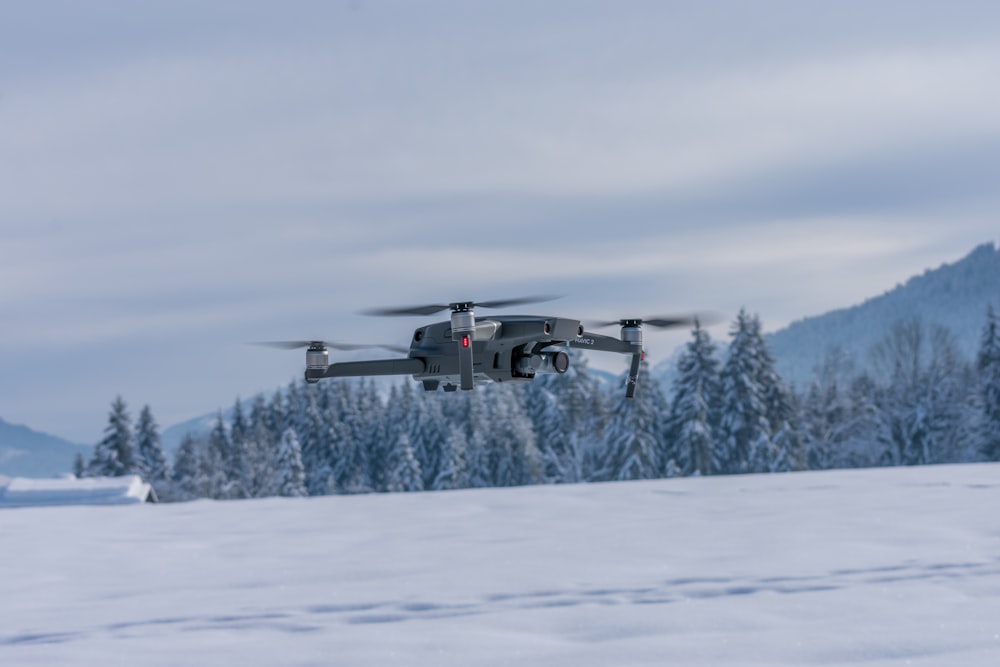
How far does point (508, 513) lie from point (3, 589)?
15.8 meters

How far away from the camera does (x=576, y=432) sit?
9562 centimetres

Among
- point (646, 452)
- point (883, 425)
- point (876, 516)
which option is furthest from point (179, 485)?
point (876, 516)

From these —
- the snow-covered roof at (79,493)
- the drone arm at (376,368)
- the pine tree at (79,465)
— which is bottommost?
the snow-covered roof at (79,493)

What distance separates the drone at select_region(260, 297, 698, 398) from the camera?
5.73 m

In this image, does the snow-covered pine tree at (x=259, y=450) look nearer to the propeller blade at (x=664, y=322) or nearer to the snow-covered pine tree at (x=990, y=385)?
the snow-covered pine tree at (x=990, y=385)

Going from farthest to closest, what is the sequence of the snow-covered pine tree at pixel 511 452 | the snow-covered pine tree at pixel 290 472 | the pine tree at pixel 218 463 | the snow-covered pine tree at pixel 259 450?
the snow-covered pine tree at pixel 259 450 < the pine tree at pixel 218 463 < the snow-covered pine tree at pixel 290 472 < the snow-covered pine tree at pixel 511 452

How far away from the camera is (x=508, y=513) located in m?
36.4

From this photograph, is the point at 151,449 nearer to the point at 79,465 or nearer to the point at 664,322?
the point at 79,465

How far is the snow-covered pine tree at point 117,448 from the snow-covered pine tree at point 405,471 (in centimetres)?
2390

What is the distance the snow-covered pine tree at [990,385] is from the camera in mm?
73500

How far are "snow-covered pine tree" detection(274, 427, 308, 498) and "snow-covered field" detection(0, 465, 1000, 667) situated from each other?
6409 centimetres

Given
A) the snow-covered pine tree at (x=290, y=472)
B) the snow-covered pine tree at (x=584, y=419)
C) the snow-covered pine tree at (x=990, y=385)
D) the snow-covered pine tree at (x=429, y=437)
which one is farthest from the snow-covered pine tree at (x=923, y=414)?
the snow-covered pine tree at (x=290, y=472)

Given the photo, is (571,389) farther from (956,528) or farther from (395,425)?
(956,528)

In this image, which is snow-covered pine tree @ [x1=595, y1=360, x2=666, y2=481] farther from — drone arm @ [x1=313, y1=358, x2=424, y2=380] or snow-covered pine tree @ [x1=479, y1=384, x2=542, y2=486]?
drone arm @ [x1=313, y1=358, x2=424, y2=380]
